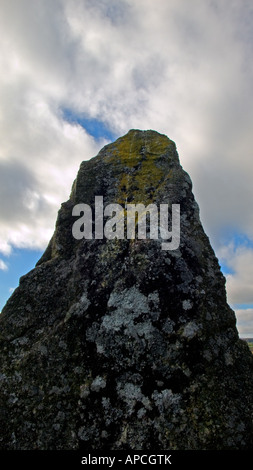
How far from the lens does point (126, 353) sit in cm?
508

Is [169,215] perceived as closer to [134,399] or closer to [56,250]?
[56,250]

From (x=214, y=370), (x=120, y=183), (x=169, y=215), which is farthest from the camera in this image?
(x=120, y=183)

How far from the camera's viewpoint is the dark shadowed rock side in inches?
178

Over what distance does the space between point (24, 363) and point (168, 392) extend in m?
2.50

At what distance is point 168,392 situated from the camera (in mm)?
4699
